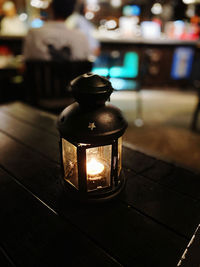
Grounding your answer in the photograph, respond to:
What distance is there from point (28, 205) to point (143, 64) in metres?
2.76

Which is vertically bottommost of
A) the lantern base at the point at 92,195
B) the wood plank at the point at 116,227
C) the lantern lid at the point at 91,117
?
the wood plank at the point at 116,227

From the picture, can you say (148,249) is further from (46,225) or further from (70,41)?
(70,41)

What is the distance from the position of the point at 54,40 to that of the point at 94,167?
7.24ft

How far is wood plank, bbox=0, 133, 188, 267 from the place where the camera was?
62 cm

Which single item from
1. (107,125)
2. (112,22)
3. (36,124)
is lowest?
(36,124)

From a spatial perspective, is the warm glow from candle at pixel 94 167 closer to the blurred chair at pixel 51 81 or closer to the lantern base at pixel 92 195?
the lantern base at pixel 92 195

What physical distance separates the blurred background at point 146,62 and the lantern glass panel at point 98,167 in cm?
184

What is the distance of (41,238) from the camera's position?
0.67 meters

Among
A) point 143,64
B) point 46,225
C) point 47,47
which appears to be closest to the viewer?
point 46,225

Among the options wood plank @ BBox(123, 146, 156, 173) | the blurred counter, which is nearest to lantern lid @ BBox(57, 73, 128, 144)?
wood plank @ BBox(123, 146, 156, 173)

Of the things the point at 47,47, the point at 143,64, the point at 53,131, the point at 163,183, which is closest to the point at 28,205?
the point at 163,183

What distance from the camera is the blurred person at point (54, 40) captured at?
102 inches

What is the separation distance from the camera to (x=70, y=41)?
2652 mm

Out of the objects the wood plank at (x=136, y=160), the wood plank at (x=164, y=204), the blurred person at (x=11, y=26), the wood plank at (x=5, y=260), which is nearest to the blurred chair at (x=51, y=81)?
the wood plank at (x=136, y=160)
